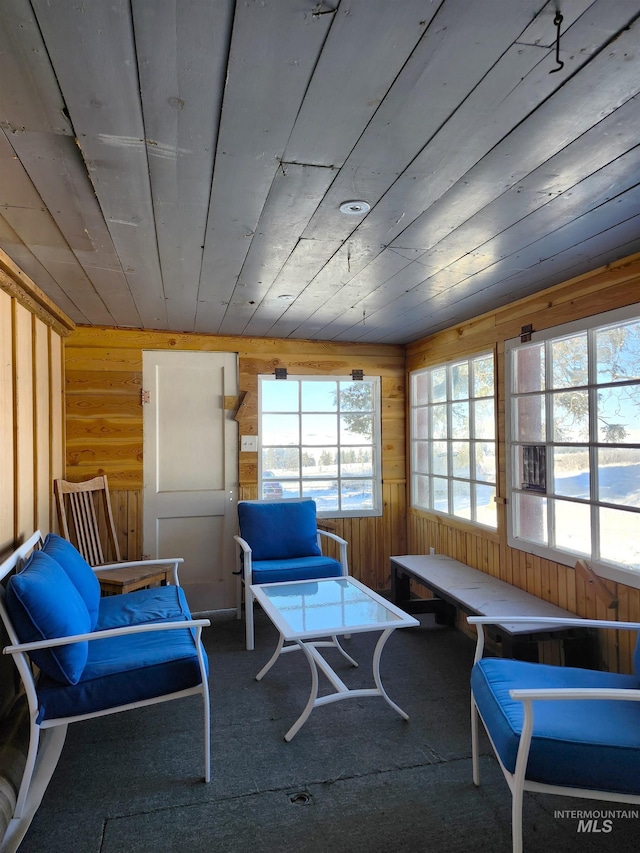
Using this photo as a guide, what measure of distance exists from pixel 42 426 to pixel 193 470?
124 centimetres

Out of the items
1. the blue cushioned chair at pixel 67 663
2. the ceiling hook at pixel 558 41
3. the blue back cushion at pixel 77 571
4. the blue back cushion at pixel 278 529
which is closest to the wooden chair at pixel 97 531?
the blue back cushion at pixel 77 571

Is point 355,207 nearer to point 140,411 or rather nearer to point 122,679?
point 122,679

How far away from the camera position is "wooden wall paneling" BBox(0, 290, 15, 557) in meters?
2.51

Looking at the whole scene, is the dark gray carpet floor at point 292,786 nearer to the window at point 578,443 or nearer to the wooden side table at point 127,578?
the wooden side table at point 127,578

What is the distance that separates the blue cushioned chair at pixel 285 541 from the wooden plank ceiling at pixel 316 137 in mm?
1958

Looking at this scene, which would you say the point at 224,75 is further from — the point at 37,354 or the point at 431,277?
the point at 37,354

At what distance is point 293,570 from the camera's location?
3.60 meters

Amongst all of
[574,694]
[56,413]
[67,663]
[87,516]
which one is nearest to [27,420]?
[56,413]

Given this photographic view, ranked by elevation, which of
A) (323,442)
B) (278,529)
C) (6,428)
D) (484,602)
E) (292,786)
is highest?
(6,428)

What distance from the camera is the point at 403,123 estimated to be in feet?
4.53

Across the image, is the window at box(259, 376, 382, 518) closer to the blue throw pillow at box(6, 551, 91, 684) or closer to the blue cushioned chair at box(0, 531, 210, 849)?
the blue cushioned chair at box(0, 531, 210, 849)

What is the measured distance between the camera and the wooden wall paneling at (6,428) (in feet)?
8.23

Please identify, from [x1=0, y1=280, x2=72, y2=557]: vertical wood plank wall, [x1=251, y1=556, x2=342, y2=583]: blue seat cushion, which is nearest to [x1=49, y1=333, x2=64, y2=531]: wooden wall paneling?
[x1=0, y1=280, x2=72, y2=557]: vertical wood plank wall

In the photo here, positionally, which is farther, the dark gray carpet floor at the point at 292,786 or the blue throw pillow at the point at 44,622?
the blue throw pillow at the point at 44,622
